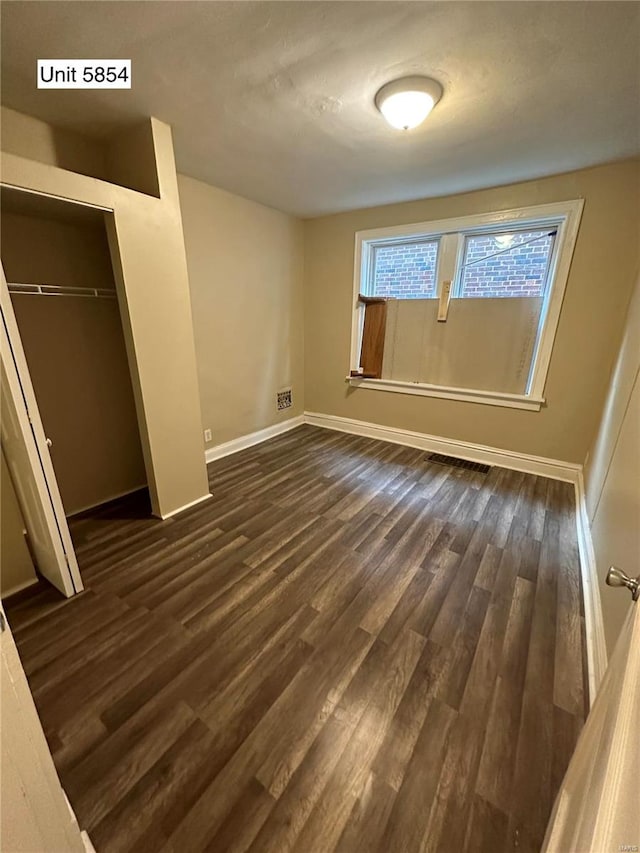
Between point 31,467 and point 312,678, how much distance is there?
5.24 feet

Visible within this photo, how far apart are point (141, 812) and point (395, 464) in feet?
9.57

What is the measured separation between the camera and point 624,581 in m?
0.79

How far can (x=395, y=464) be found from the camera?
11.4ft

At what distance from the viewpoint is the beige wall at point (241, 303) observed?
3042 millimetres

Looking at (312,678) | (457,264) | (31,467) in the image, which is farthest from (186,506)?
(457,264)

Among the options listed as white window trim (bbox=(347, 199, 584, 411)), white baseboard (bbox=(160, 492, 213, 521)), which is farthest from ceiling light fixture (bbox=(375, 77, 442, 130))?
white baseboard (bbox=(160, 492, 213, 521))

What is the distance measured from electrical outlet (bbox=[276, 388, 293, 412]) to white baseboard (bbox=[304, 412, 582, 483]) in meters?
0.40

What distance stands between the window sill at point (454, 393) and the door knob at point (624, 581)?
279 centimetres

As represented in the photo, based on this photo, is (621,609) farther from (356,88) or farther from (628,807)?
(356,88)

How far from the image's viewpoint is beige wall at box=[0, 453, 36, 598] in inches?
66.4

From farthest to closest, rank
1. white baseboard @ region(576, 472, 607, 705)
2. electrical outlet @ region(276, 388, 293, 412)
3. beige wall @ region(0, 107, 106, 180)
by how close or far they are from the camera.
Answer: electrical outlet @ region(276, 388, 293, 412) → beige wall @ region(0, 107, 106, 180) → white baseboard @ region(576, 472, 607, 705)

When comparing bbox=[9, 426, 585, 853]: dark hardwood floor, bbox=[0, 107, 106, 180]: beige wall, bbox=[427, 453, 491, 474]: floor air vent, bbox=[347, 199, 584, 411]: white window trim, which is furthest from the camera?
bbox=[427, 453, 491, 474]: floor air vent

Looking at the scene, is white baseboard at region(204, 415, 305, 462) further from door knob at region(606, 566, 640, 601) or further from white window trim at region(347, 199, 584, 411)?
door knob at region(606, 566, 640, 601)

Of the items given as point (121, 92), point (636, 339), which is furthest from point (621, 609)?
point (121, 92)
